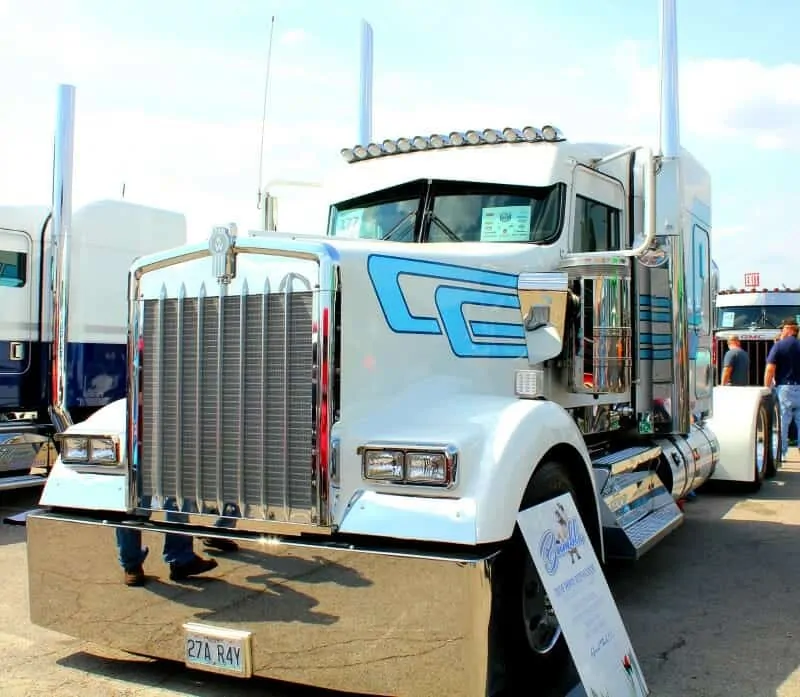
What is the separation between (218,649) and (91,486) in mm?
1054

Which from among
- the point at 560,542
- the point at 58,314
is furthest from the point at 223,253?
the point at 58,314

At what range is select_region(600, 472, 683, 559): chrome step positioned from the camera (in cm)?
473

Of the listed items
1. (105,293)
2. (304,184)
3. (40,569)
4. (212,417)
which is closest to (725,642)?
(212,417)

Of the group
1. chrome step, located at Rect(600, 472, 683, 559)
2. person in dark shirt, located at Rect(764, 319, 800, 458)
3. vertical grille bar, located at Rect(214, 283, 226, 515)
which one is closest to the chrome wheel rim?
chrome step, located at Rect(600, 472, 683, 559)

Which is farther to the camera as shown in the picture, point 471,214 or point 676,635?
point 471,214

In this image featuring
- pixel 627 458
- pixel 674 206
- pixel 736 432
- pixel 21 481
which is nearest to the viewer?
pixel 627 458

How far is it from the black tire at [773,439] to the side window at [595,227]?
5.25 metres

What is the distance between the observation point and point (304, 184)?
616cm

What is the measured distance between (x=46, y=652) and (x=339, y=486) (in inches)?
80.2

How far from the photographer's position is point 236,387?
378 centimetres

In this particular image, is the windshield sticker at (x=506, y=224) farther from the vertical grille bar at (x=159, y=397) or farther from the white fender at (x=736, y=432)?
the white fender at (x=736, y=432)

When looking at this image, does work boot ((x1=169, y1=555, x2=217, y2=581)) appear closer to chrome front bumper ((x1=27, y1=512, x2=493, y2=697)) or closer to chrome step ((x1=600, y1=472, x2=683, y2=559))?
chrome front bumper ((x1=27, y1=512, x2=493, y2=697))

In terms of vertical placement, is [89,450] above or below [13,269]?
below

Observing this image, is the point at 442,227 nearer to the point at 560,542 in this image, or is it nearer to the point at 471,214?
the point at 471,214
